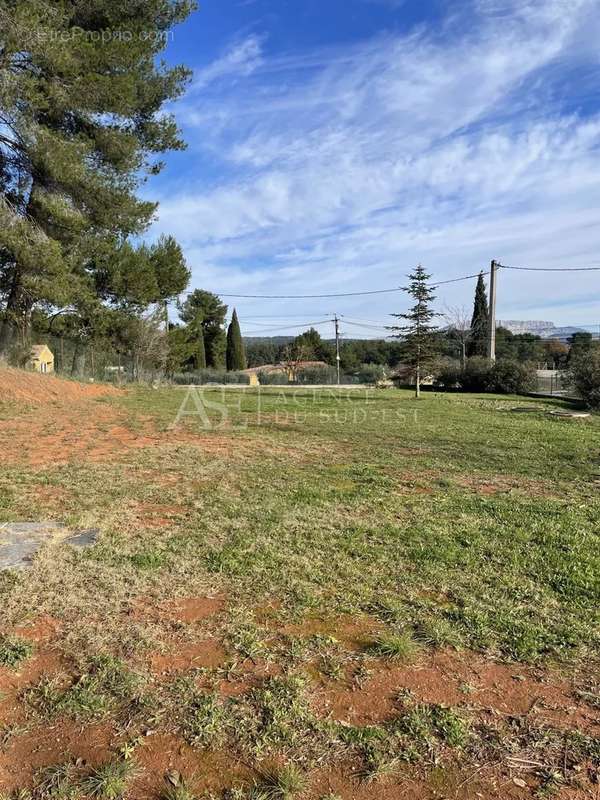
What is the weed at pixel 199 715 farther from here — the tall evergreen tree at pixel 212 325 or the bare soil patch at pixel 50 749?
the tall evergreen tree at pixel 212 325

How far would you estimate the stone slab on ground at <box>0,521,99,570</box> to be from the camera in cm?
278

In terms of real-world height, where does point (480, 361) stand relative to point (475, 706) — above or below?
above

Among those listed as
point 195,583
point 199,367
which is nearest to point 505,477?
point 195,583

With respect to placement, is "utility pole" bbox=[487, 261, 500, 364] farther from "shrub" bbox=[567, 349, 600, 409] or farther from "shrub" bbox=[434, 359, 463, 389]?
"shrub" bbox=[567, 349, 600, 409]

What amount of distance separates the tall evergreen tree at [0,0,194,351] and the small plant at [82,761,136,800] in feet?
33.9

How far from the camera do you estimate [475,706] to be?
5.44 ft

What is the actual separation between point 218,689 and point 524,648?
118 centimetres

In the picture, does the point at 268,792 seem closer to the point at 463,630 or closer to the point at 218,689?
the point at 218,689

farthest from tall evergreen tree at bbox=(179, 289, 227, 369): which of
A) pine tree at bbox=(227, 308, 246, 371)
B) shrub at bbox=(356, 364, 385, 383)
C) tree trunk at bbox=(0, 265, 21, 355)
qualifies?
tree trunk at bbox=(0, 265, 21, 355)

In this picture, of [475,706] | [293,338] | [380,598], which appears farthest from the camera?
[293,338]

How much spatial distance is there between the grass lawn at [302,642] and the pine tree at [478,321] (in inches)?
1087

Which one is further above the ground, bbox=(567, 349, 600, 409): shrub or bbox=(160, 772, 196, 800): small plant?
bbox=(567, 349, 600, 409): shrub

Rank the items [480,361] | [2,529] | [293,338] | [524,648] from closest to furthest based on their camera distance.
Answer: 1. [524,648]
2. [2,529]
3. [480,361]
4. [293,338]

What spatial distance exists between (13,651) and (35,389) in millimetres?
9501
